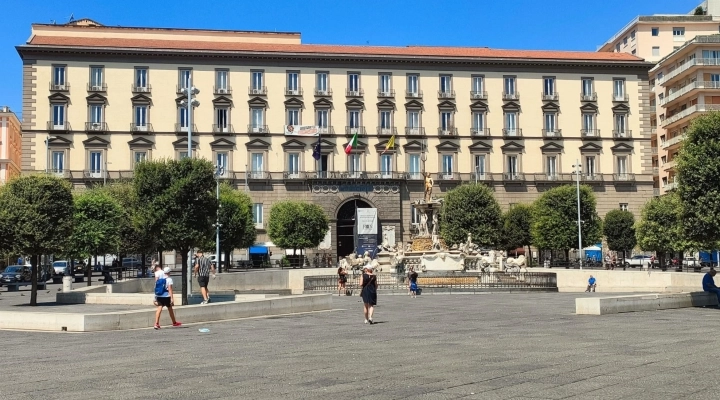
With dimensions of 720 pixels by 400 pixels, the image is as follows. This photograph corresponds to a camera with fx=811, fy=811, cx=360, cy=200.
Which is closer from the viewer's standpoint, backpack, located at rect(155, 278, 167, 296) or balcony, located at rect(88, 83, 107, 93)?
backpack, located at rect(155, 278, 167, 296)

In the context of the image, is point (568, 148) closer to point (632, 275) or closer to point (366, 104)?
point (366, 104)

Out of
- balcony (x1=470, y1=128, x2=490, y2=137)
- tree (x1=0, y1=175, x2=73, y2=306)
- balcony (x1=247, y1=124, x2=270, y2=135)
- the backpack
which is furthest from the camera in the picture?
balcony (x1=470, y1=128, x2=490, y2=137)

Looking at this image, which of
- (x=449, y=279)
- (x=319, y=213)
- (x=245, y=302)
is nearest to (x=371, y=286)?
(x=245, y=302)

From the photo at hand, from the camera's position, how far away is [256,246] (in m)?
76.1

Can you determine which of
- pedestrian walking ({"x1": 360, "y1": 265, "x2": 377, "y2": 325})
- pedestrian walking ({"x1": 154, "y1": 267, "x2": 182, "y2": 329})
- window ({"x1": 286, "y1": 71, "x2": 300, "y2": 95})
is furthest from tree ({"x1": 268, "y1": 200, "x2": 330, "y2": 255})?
pedestrian walking ({"x1": 154, "y1": 267, "x2": 182, "y2": 329})

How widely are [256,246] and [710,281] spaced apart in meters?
51.9

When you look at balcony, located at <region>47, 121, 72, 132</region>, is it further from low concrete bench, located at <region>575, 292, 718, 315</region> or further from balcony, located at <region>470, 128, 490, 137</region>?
low concrete bench, located at <region>575, 292, 718, 315</region>

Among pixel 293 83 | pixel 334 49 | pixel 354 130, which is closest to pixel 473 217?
pixel 354 130

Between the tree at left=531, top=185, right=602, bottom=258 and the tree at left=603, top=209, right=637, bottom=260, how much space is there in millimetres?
4113

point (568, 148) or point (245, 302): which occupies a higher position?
point (568, 148)

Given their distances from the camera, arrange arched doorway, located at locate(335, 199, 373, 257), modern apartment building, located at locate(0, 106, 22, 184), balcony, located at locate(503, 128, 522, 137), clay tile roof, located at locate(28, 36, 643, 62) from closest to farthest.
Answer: clay tile roof, located at locate(28, 36, 643, 62) → arched doorway, located at locate(335, 199, 373, 257) → balcony, located at locate(503, 128, 522, 137) → modern apartment building, located at locate(0, 106, 22, 184)

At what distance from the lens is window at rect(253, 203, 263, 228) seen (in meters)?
76.9

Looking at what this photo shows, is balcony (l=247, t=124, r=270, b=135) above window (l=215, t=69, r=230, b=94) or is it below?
below

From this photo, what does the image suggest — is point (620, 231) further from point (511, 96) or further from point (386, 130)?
point (386, 130)
